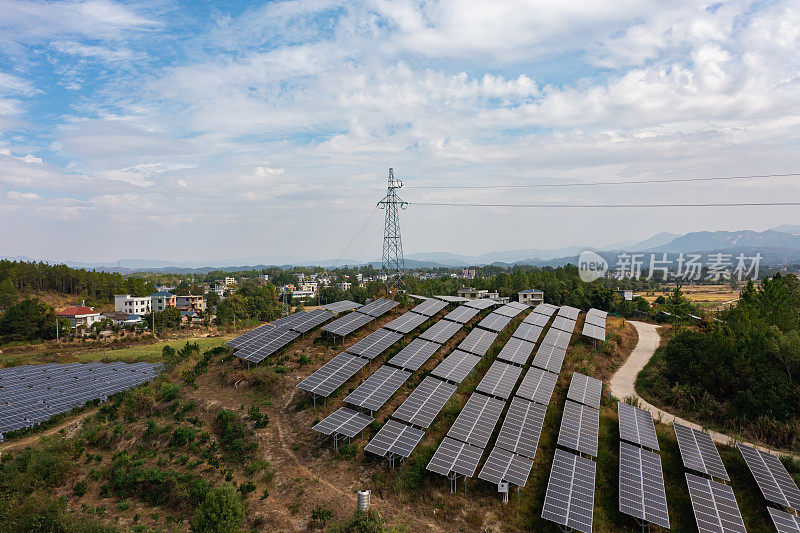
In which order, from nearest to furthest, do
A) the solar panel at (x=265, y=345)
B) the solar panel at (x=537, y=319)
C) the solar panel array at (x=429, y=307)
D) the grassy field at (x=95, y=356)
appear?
the solar panel at (x=265, y=345)
the solar panel array at (x=429, y=307)
the solar panel at (x=537, y=319)
the grassy field at (x=95, y=356)

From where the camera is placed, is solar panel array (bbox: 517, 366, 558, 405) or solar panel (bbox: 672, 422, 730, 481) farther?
solar panel array (bbox: 517, 366, 558, 405)

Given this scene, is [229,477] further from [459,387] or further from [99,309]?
[99,309]

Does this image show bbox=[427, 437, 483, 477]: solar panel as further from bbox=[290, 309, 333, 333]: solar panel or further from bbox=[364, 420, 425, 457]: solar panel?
bbox=[290, 309, 333, 333]: solar panel

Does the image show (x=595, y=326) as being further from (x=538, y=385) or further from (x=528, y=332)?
(x=538, y=385)

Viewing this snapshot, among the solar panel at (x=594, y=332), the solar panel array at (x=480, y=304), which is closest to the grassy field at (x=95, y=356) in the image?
the solar panel array at (x=480, y=304)

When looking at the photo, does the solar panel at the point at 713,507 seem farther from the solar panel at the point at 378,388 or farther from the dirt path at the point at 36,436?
the dirt path at the point at 36,436

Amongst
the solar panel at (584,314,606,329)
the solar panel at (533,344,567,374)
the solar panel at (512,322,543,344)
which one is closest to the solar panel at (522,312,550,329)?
the solar panel at (512,322,543,344)
